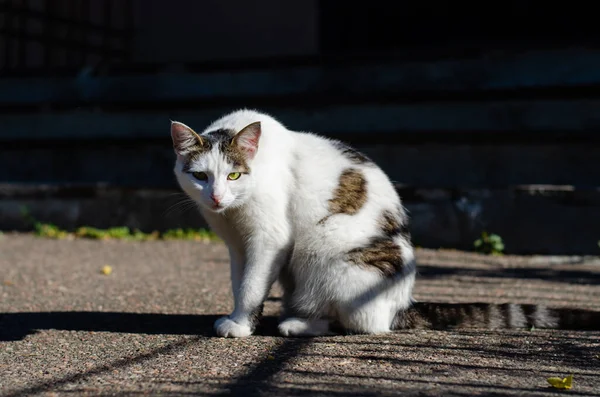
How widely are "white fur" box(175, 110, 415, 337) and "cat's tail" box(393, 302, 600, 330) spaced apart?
0.13m

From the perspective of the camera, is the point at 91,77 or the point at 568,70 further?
the point at 91,77

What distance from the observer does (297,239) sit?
4078 millimetres

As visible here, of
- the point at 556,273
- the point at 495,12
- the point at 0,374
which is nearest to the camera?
the point at 0,374

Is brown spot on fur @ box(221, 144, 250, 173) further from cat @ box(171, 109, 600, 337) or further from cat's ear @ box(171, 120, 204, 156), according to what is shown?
cat's ear @ box(171, 120, 204, 156)

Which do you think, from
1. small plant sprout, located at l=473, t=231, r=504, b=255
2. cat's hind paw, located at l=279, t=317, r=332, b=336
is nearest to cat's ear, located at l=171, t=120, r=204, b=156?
cat's hind paw, located at l=279, t=317, r=332, b=336

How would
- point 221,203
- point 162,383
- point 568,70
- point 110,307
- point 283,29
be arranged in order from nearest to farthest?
1. point 162,383
2. point 221,203
3. point 110,307
4. point 568,70
5. point 283,29

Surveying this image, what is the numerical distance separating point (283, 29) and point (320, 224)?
843 centimetres

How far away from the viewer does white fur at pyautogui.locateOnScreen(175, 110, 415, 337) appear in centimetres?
399

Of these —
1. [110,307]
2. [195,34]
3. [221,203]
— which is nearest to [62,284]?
[110,307]

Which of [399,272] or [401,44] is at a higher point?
[401,44]

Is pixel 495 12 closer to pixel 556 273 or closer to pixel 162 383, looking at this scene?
pixel 556 273

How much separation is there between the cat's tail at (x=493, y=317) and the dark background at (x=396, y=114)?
11.6 ft

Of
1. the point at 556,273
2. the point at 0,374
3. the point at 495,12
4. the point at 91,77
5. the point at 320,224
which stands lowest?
the point at 556,273

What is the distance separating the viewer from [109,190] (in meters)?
8.71
